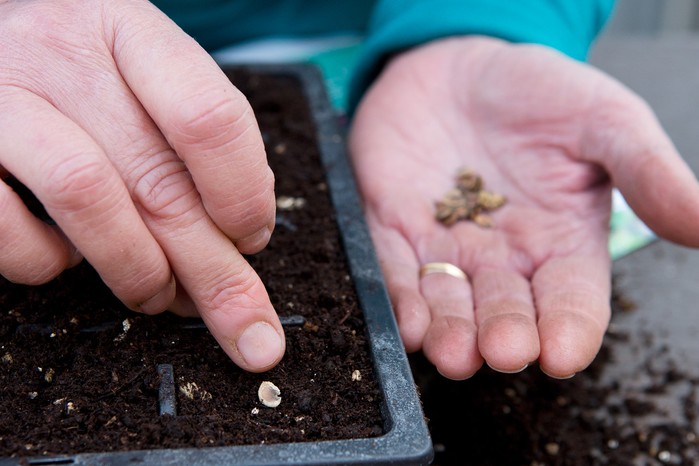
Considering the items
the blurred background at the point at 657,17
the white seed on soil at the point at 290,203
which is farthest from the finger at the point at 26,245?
the blurred background at the point at 657,17

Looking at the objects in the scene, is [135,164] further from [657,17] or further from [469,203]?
[657,17]

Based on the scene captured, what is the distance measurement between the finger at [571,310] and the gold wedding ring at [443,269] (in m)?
0.12

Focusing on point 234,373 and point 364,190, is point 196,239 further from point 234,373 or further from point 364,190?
point 364,190

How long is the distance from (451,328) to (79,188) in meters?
0.53

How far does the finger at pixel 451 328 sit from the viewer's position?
0.96m

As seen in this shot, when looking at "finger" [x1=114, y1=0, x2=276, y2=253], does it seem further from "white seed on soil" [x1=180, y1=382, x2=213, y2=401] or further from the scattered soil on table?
the scattered soil on table

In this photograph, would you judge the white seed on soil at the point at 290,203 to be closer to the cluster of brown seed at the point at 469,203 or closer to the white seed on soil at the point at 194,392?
the cluster of brown seed at the point at 469,203

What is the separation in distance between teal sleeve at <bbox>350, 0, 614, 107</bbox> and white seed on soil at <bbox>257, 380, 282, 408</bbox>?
1.07 m

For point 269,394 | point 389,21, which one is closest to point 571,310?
point 269,394

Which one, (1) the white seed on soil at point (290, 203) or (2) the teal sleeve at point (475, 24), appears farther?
(2) the teal sleeve at point (475, 24)

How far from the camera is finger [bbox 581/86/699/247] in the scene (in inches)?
42.9

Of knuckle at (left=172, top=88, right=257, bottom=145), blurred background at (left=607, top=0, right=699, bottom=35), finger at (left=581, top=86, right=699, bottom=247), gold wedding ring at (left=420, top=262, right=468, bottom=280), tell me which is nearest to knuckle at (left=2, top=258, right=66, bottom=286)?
knuckle at (left=172, top=88, right=257, bottom=145)

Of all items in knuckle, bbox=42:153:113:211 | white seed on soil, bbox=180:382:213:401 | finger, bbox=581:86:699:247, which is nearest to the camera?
knuckle, bbox=42:153:113:211

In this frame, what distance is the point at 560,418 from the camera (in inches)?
46.7
